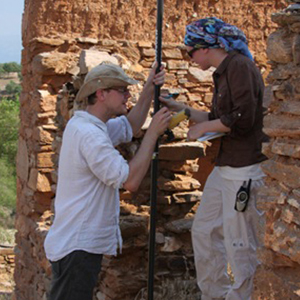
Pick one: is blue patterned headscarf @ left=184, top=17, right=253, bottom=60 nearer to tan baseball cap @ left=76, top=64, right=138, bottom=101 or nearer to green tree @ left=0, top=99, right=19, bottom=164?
tan baseball cap @ left=76, top=64, right=138, bottom=101

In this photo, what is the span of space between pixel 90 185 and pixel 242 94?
0.92 metres

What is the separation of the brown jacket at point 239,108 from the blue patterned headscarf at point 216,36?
0.23ft

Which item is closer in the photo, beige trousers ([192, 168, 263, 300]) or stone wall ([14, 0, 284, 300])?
beige trousers ([192, 168, 263, 300])

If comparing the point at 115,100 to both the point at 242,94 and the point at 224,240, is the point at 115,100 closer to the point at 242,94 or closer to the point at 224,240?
the point at 242,94

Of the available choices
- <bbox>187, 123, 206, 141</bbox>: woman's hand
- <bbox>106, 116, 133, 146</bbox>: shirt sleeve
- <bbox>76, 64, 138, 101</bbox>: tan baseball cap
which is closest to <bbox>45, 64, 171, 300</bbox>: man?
<bbox>76, 64, 138, 101</bbox>: tan baseball cap

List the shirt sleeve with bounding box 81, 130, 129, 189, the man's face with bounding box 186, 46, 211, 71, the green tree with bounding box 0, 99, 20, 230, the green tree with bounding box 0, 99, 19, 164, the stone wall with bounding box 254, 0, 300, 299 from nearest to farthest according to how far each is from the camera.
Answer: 1. the stone wall with bounding box 254, 0, 300, 299
2. the shirt sleeve with bounding box 81, 130, 129, 189
3. the man's face with bounding box 186, 46, 211, 71
4. the green tree with bounding box 0, 99, 20, 230
5. the green tree with bounding box 0, 99, 19, 164

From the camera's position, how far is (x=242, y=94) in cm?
322

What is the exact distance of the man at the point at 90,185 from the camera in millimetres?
3107

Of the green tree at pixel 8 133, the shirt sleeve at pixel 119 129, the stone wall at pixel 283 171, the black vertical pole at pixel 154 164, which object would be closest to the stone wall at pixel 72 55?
the shirt sleeve at pixel 119 129

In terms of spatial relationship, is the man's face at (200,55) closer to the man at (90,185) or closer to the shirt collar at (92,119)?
the man at (90,185)

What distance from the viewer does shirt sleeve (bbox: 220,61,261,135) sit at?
3219mm

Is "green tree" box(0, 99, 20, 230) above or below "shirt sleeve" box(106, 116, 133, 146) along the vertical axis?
below

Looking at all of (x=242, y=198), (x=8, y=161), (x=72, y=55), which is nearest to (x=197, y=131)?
(x=242, y=198)

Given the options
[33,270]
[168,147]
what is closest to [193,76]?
[168,147]
